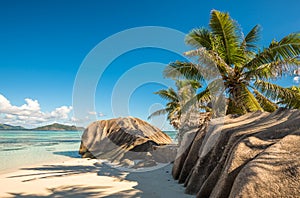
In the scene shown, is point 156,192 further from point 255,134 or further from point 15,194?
point 15,194

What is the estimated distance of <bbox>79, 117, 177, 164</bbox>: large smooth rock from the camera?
15.1m

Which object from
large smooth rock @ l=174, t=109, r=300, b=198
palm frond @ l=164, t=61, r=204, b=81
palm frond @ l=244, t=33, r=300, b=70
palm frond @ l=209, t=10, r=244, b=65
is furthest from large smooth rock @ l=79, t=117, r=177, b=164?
large smooth rock @ l=174, t=109, r=300, b=198

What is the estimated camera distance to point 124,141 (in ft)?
58.5

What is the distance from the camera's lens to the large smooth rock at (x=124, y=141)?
593 inches

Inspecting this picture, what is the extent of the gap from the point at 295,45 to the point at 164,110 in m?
14.5

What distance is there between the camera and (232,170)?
146 inches

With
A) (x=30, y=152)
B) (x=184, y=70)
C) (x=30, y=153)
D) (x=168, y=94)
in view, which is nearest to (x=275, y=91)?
(x=184, y=70)

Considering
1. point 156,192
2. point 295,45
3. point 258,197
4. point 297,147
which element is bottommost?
point 156,192

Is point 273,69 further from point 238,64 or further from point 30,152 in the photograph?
point 30,152

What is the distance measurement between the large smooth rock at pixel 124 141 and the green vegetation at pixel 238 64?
5227 mm

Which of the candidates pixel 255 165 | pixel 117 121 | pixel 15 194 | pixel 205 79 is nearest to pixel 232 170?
pixel 255 165

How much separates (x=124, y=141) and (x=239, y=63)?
35.9 ft

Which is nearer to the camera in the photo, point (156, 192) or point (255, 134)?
point (255, 134)

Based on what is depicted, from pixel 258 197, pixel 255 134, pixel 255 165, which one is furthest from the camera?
pixel 255 134
